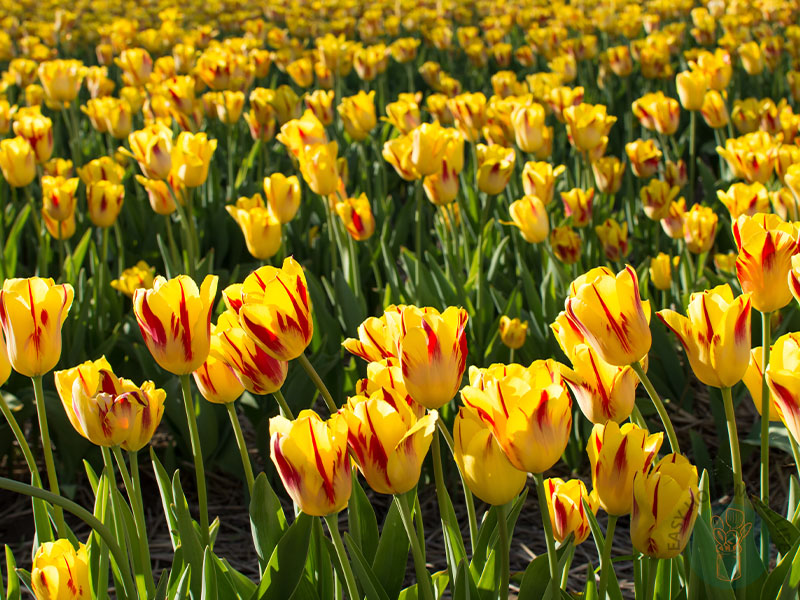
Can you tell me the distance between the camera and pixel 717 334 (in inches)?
38.0

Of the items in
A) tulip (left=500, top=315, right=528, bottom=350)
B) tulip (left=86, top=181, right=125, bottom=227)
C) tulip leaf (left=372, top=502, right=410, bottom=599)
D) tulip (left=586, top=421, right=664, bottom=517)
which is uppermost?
tulip (left=586, top=421, right=664, bottom=517)

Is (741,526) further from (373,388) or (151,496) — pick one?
(151,496)

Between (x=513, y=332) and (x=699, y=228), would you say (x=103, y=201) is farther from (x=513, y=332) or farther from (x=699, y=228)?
(x=699, y=228)

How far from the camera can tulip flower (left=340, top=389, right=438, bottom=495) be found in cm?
86

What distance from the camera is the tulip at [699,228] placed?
2297 mm

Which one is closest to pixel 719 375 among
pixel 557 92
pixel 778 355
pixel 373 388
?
pixel 778 355

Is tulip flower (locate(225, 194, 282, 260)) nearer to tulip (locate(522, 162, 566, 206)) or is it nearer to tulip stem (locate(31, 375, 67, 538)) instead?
tulip (locate(522, 162, 566, 206))

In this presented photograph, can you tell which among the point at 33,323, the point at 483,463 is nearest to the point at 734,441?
the point at 483,463

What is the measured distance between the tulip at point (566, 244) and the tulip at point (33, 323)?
1529mm

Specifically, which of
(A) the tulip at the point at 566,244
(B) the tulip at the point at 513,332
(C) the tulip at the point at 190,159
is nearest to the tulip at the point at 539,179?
(A) the tulip at the point at 566,244

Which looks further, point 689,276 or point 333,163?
point 689,276

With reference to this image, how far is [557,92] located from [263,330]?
2307 mm

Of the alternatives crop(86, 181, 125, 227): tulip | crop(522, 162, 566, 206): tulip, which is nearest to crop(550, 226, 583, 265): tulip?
crop(522, 162, 566, 206): tulip

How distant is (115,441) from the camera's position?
107cm
